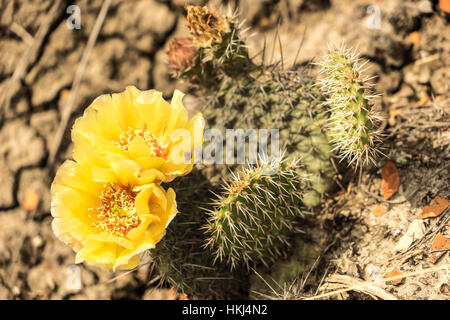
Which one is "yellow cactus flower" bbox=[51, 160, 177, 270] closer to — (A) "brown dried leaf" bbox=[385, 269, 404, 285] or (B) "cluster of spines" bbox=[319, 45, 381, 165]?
(B) "cluster of spines" bbox=[319, 45, 381, 165]

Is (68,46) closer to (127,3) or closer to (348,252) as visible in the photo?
(127,3)

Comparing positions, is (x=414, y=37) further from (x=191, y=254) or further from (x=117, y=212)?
(x=117, y=212)

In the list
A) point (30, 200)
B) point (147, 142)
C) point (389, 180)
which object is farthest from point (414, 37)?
point (30, 200)

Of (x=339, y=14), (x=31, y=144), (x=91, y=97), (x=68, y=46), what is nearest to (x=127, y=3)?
(x=68, y=46)

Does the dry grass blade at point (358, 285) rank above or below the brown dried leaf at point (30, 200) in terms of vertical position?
below

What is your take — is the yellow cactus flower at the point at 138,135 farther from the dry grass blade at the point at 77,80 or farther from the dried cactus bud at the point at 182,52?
the dry grass blade at the point at 77,80


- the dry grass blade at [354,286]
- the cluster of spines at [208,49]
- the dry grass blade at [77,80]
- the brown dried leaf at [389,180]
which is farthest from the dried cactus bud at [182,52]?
the dry grass blade at [354,286]

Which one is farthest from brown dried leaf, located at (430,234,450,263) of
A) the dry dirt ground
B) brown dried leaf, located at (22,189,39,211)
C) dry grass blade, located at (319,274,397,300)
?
brown dried leaf, located at (22,189,39,211)
